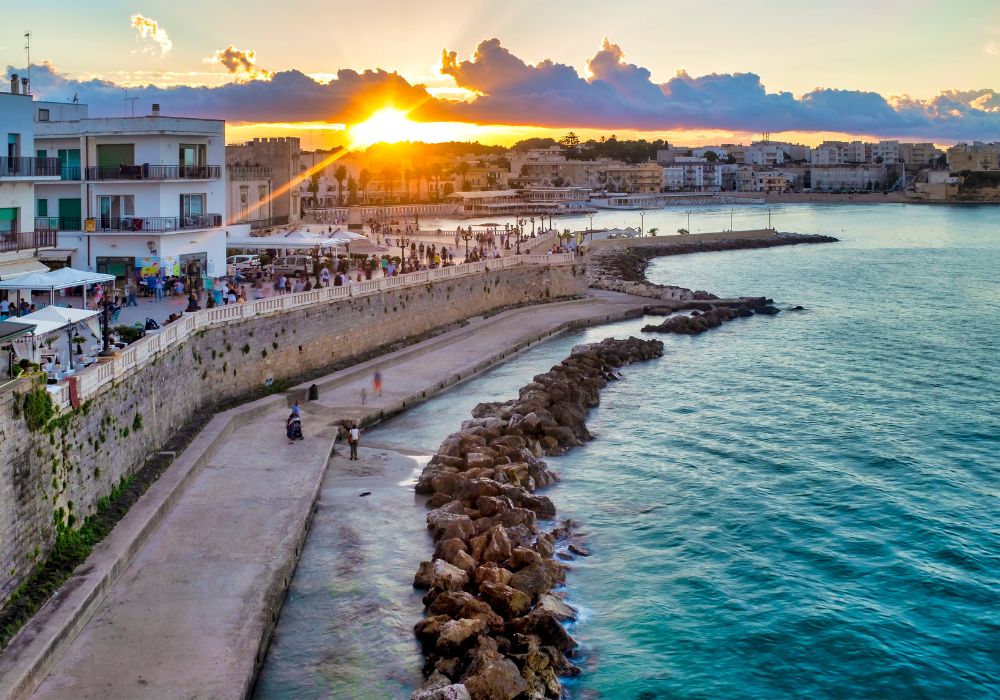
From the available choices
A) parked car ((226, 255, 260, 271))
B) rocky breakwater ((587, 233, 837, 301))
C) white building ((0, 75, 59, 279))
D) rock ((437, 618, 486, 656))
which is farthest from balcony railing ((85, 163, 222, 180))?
rocky breakwater ((587, 233, 837, 301))

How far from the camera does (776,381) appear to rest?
4025 centimetres

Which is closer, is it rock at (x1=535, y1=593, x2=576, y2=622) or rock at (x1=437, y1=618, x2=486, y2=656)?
rock at (x1=437, y1=618, x2=486, y2=656)

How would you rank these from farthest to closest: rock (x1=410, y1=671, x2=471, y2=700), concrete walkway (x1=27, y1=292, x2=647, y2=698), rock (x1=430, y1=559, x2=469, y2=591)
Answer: rock (x1=430, y1=559, x2=469, y2=591) → rock (x1=410, y1=671, x2=471, y2=700) → concrete walkway (x1=27, y1=292, x2=647, y2=698)

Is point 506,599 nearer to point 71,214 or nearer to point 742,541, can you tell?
point 742,541

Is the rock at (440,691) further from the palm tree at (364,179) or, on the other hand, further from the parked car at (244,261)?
the palm tree at (364,179)

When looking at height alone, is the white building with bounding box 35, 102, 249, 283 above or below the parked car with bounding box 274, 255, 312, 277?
above

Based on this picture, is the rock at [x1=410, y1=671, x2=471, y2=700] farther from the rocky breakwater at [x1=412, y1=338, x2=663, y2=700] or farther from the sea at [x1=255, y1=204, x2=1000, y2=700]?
the sea at [x1=255, y1=204, x2=1000, y2=700]

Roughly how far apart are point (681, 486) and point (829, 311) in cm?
3895

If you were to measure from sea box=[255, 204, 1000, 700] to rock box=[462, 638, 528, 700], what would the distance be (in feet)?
3.65

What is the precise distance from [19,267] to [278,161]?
38.8 m

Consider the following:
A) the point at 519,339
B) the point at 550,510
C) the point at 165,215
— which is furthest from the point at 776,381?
the point at 165,215

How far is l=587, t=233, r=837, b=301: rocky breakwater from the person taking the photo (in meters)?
62.8

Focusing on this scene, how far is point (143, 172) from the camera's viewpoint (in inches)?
1352

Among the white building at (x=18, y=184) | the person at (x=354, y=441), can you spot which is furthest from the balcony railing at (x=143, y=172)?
the person at (x=354, y=441)
